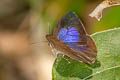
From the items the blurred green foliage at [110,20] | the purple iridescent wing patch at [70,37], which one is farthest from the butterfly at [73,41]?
the blurred green foliage at [110,20]

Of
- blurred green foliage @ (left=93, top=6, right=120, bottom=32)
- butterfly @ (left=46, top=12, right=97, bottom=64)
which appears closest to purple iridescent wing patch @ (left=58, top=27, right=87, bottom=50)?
butterfly @ (left=46, top=12, right=97, bottom=64)

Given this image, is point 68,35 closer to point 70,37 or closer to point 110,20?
point 70,37

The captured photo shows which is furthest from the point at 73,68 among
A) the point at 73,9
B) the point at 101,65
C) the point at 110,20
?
the point at 73,9

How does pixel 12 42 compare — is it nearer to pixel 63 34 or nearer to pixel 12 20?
pixel 12 20

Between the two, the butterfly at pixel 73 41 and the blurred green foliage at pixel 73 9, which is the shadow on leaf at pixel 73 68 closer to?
the butterfly at pixel 73 41

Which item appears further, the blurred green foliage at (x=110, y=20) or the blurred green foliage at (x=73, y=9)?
the blurred green foliage at (x=73, y=9)

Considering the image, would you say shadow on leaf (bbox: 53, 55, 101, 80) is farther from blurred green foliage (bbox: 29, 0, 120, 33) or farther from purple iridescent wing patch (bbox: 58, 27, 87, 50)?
blurred green foliage (bbox: 29, 0, 120, 33)
